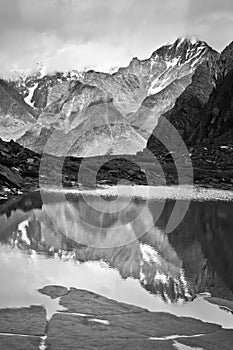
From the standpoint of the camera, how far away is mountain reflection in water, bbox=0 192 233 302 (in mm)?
39562

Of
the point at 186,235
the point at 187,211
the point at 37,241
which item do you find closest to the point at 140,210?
the point at 187,211

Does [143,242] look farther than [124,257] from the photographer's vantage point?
Yes

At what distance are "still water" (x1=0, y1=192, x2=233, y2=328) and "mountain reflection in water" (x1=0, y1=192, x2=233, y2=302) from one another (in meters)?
0.07

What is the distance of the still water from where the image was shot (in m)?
33.4

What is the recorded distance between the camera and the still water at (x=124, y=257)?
109ft

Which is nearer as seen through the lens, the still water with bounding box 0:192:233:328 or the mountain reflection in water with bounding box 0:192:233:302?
the still water with bounding box 0:192:233:328

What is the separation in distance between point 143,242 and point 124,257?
888 cm

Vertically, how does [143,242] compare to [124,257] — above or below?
above

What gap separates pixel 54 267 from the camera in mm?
42469

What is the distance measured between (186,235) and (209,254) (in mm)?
12056

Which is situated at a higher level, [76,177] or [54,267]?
[76,177]

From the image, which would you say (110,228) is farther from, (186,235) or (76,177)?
(76,177)

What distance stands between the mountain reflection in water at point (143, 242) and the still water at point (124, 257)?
0.24ft

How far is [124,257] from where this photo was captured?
48.1 m
